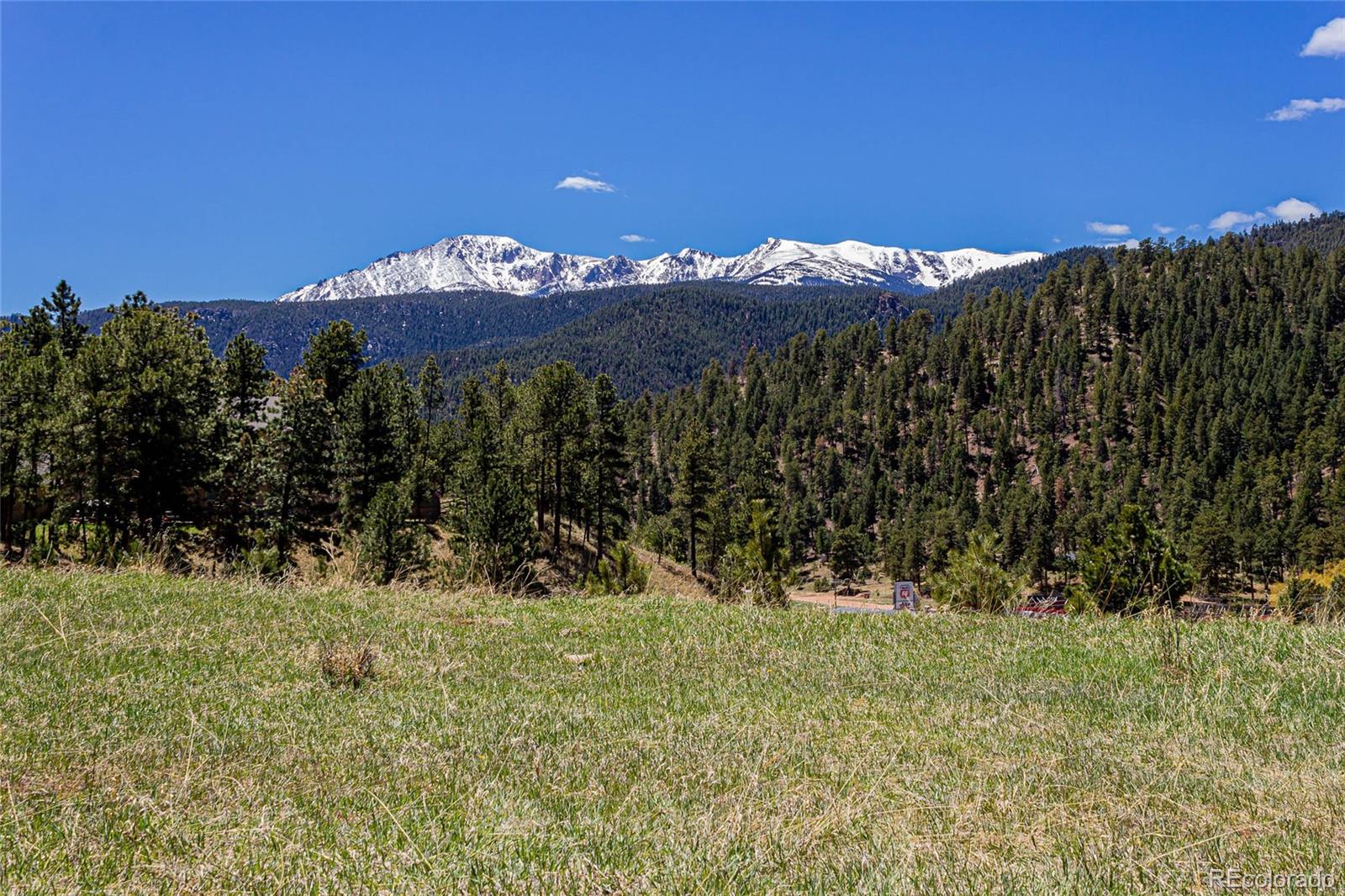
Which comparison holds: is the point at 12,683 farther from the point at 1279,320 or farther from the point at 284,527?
the point at 1279,320

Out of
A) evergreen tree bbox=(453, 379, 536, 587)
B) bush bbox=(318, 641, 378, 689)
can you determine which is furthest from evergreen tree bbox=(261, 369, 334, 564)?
bush bbox=(318, 641, 378, 689)

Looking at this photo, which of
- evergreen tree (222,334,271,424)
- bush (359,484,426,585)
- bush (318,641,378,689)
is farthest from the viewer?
evergreen tree (222,334,271,424)

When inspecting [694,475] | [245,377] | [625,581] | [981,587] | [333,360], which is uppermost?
[333,360]

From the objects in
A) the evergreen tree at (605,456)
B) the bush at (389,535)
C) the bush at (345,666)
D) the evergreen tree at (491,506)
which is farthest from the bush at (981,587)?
the evergreen tree at (605,456)

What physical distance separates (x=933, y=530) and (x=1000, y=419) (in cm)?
4913

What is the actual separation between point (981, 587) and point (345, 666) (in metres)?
9.75

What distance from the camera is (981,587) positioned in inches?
508

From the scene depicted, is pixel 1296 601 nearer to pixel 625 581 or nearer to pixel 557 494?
pixel 625 581

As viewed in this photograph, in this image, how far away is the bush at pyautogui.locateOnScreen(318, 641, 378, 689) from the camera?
6832 mm

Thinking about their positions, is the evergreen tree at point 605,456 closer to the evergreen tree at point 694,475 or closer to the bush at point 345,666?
the evergreen tree at point 694,475

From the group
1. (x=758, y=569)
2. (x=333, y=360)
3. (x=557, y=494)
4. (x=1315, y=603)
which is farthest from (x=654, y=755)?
(x=333, y=360)

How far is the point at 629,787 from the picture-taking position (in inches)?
179

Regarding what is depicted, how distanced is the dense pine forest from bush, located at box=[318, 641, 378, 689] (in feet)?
17.0

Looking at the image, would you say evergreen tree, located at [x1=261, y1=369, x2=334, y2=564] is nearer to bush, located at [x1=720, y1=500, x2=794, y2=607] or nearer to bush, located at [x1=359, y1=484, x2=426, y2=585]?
bush, located at [x1=359, y1=484, x2=426, y2=585]
